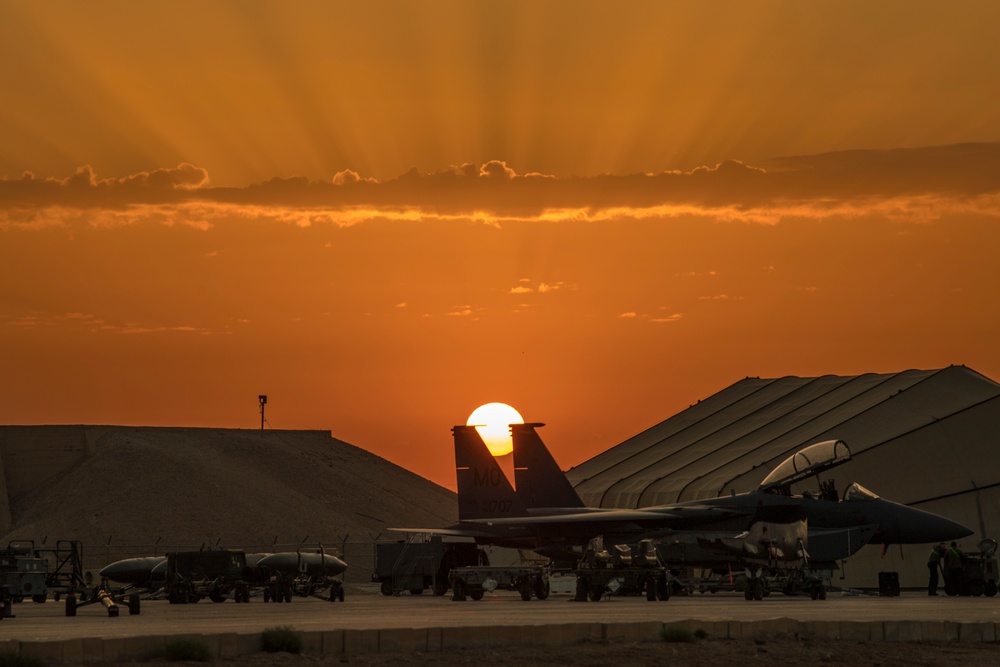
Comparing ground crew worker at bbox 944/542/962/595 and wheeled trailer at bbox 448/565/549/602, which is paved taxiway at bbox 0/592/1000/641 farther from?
wheeled trailer at bbox 448/565/549/602

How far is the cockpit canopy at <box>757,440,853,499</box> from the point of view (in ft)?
138

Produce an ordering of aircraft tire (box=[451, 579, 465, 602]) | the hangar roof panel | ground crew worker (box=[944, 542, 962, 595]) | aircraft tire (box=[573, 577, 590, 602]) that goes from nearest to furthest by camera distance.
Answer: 1. aircraft tire (box=[573, 577, 590, 602])
2. ground crew worker (box=[944, 542, 962, 595])
3. aircraft tire (box=[451, 579, 465, 602])
4. the hangar roof panel

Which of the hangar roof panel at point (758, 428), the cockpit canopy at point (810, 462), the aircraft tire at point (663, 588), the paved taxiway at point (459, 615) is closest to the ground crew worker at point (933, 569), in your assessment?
the paved taxiway at point (459, 615)

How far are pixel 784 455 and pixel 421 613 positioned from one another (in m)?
26.9

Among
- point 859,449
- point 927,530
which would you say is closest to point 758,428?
point 859,449

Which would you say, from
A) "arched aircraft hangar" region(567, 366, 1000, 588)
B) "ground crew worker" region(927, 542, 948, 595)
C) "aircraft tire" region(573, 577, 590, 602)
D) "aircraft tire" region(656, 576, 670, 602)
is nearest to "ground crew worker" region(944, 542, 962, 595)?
"ground crew worker" region(927, 542, 948, 595)

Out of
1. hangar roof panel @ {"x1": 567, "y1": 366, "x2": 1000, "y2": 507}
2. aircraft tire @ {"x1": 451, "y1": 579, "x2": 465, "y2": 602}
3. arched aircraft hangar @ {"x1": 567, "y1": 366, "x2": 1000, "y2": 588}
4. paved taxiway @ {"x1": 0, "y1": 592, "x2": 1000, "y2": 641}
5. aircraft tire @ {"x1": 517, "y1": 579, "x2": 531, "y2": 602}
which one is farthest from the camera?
hangar roof panel @ {"x1": 567, "y1": 366, "x2": 1000, "y2": 507}

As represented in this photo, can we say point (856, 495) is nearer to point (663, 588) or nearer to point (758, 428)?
point (663, 588)

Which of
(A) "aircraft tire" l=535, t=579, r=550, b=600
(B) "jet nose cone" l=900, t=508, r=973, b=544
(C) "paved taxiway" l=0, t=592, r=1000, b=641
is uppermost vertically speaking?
(B) "jet nose cone" l=900, t=508, r=973, b=544

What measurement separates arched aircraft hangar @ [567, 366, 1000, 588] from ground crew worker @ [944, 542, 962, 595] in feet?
9.63

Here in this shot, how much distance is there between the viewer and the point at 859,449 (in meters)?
51.6

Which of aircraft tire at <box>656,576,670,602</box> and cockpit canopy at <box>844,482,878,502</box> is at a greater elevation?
cockpit canopy at <box>844,482,878,502</box>

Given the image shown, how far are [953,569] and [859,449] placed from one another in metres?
10.8

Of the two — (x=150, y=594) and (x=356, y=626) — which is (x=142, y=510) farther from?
(x=356, y=626)
